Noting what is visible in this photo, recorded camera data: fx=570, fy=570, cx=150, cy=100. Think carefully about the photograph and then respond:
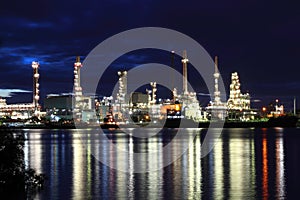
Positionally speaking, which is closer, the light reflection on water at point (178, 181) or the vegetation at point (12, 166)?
the light reflection on water at point (178, 181)

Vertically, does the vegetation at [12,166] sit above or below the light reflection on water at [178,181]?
above

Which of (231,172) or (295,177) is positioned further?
(231,172)

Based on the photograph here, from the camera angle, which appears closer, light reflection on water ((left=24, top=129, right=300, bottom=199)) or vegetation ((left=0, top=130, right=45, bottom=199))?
light reflection on water ((left=24, top=129, right=300, bottom=199))

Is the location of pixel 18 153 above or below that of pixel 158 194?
above

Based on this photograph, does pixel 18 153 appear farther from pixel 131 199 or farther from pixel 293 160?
pixel 293 160

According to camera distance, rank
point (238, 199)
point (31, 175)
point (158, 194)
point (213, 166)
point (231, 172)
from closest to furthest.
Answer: point (238, 199) → point (158, 194) → point (31, 175) → point (231, 172) → point (213, 166)

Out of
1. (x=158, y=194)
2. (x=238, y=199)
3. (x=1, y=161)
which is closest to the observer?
(x=238, y=199)

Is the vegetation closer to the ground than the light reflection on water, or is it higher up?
higher up

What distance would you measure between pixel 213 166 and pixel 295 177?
6.53 meters

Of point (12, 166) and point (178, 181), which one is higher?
point (12, 166)

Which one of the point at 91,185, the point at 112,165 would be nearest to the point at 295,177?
the point at 91,185

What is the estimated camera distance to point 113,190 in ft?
69.9

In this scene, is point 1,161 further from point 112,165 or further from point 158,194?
point 112,165

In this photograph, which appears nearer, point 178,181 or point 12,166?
point 12,166
